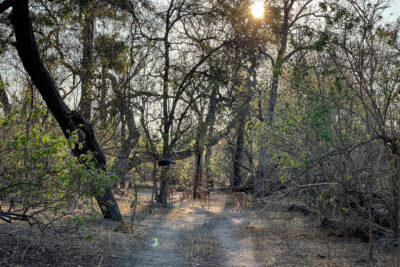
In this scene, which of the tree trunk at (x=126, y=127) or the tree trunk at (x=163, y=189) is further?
the tree trunk at (x=163, y=189)

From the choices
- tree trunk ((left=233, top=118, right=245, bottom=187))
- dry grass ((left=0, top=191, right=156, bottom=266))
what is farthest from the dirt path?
tree trunk ((left=233, top=118, right=245, bottom=187))

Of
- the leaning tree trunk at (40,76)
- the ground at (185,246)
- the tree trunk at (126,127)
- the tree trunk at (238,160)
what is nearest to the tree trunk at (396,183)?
the ground at (185,246)

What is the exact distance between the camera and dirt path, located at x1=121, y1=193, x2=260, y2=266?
8.02 metres

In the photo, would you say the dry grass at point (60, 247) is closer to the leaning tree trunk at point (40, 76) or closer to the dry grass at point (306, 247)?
the leaning tree trunk at point (40, 76)

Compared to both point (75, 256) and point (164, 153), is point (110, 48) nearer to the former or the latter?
point (164, 153)

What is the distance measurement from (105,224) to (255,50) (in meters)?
8.51

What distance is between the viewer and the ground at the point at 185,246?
727 cm

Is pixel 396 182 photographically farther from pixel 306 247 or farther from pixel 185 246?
pixel 185 246

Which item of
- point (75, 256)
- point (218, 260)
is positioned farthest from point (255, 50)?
point (75, 256)

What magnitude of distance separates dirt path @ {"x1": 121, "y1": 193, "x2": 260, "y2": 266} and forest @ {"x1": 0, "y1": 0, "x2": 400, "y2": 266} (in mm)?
66

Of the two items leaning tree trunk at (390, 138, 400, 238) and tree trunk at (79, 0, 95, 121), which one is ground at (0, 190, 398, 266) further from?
tree trunk at (79, 0, 95, 121)

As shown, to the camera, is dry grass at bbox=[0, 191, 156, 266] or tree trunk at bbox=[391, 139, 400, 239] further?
tree trunk at bbox=[391, 139, 400, 239]

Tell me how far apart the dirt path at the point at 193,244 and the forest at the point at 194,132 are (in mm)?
66

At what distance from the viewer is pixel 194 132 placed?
55.3ft
